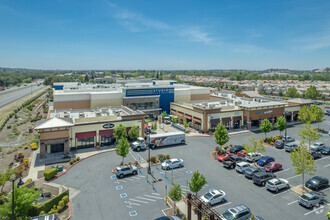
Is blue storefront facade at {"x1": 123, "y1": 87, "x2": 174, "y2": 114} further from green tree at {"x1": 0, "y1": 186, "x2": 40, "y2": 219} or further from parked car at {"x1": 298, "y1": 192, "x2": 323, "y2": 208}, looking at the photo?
parked car at {"x1": 298, "y1": 192, "x2": 323, "y2": 208}

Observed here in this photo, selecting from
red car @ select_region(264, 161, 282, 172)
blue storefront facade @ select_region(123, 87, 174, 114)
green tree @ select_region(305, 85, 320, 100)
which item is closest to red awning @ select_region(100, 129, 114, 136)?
blue storefront facade @ select_region(123, 87, 174, 114)

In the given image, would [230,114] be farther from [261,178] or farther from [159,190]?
[159,190]

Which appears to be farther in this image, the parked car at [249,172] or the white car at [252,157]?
the white car at [252,157]

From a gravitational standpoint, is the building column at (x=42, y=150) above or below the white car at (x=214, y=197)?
above

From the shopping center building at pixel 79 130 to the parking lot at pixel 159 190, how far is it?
5.95 m

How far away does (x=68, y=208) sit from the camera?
25.1 m

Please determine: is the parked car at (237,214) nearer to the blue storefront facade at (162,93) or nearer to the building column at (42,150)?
the building column at (42,150)

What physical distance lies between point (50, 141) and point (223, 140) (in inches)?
1289

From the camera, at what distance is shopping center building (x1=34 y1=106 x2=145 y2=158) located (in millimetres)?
41375

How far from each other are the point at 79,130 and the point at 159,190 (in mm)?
23839

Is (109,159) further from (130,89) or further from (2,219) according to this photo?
(130,89)

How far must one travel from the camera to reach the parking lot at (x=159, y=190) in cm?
2464

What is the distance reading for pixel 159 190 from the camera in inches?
1154

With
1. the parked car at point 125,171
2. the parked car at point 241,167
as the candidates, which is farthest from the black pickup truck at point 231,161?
the parked car at point 125,171
